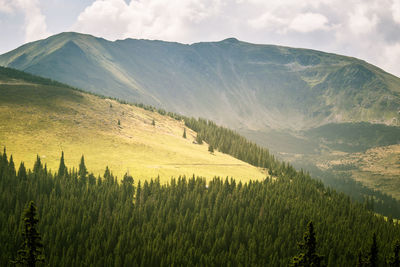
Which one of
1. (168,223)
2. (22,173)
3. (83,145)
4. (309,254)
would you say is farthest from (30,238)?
(83,145)

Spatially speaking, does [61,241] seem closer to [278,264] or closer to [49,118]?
[278,264]

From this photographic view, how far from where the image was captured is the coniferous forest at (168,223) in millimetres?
88250

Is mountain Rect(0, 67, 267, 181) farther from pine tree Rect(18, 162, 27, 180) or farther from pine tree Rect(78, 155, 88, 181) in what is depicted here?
pine tree Rect(18, 162, 27, 180)

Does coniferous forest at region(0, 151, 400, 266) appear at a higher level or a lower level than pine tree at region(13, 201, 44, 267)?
lower

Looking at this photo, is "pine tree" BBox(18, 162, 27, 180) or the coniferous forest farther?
"pine tree" BBox(18, 162, 27, 180)

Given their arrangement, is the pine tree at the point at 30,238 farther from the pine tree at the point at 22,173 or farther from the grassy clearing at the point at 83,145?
the grassy clearing at the point at 83,145

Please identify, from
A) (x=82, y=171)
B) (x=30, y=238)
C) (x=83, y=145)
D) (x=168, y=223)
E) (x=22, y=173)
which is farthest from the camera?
(x=83, y=145)

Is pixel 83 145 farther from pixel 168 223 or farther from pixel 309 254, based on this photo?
pixel 309 254

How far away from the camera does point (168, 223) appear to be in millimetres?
103812

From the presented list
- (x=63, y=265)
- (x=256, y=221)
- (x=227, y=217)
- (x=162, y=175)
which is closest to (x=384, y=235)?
(x=256, y=221)

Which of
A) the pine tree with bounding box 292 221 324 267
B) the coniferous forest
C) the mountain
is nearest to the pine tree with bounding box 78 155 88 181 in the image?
the coniferous forest

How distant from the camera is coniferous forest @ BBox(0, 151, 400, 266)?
88.2m

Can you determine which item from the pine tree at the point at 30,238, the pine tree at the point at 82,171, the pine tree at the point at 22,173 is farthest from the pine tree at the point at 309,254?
the pine tree at the point at 22,173

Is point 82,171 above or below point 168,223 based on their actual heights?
above
